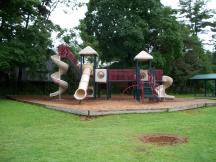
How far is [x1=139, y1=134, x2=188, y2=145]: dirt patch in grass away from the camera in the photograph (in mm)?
8961

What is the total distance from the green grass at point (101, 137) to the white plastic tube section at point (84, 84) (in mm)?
4202

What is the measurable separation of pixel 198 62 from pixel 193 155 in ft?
101

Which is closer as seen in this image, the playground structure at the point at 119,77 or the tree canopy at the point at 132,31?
the playground structure at the point at 119,77

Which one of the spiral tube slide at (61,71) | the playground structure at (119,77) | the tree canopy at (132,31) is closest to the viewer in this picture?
the playground structure at (119,77)

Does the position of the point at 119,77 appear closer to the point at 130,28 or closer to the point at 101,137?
the point at 130,28

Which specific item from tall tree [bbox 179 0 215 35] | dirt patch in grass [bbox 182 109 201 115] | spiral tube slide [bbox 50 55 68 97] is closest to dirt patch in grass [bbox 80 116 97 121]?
dirt patch in grass [bbox 182 109 201 115]

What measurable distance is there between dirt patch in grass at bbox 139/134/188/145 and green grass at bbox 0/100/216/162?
0.68ft

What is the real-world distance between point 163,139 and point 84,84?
10651 mm

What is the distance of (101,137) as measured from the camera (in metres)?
9.54

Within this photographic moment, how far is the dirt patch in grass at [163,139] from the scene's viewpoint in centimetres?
896

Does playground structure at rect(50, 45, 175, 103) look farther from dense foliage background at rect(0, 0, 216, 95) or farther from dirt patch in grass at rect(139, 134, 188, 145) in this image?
dirt patch in grass at rect(139, 134, 188, 145)

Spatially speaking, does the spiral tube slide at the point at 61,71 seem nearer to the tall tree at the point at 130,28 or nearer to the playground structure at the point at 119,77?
the playground structure at the point at 119,77

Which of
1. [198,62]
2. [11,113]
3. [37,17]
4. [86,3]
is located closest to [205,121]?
[11,113]

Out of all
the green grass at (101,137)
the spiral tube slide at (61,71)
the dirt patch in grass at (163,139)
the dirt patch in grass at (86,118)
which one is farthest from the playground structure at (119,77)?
the dirt patch in grass at (163,139)
